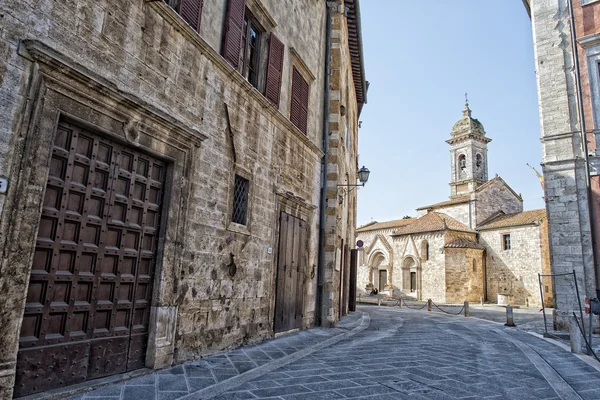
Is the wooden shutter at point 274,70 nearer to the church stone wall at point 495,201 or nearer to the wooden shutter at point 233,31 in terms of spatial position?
the wooden shutter at point 233,31

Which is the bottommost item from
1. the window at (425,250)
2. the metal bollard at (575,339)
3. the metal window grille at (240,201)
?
the metal bollard at (575,339)

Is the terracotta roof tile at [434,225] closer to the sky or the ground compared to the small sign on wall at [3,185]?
closer to the sky

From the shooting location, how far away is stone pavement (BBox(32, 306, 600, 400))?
13.7ft

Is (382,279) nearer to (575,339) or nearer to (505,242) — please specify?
(505,242)

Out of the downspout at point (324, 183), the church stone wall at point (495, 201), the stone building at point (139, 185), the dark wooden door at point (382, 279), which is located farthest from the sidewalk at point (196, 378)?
the dark wooden door at point (382, 279)

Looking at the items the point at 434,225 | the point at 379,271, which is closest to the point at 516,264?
the point at 434,225

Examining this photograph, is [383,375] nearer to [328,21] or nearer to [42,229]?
[42,229]

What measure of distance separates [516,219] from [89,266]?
32542mm

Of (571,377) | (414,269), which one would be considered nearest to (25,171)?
(571,377)

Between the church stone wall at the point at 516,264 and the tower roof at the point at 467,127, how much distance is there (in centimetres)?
1388

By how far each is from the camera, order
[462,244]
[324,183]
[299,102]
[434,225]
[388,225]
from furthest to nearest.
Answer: [388,225], [434,225], [462,244], [324,183], [299,102]

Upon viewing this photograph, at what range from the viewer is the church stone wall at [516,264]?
28219mm

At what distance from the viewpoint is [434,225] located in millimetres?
32344

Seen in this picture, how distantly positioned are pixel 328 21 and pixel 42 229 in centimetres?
1009
